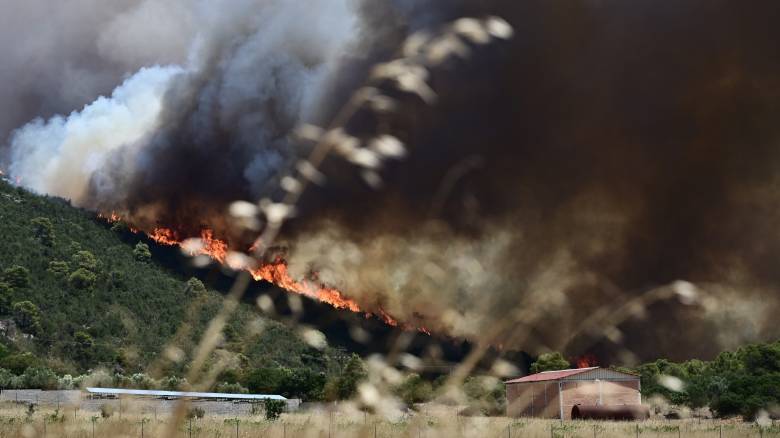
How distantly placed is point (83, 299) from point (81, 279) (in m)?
2.69

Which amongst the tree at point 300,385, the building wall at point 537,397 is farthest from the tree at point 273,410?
the tree at point 300,385

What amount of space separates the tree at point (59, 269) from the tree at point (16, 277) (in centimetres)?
518

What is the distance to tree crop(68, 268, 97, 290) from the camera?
318ft

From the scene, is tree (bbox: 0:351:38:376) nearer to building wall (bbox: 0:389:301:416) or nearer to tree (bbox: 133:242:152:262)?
building wall (bbox: 0:389:301:416)

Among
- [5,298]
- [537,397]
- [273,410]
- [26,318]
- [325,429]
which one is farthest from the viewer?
[5,298]

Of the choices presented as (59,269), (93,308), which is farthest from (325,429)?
(59,269)

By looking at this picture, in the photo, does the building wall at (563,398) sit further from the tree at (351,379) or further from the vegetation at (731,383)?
the tree at (351,379)

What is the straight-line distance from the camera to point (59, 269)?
322 ft

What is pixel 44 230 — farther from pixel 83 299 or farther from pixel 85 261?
pixel 83 299

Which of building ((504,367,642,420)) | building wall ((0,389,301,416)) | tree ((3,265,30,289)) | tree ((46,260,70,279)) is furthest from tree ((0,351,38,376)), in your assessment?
building ((504,367,642,420))

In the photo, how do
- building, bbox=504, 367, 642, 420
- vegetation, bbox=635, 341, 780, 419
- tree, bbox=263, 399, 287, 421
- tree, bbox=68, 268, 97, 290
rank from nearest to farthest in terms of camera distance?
tree, bbox=263, 399, 287, 421 < vegetation, bbox=635, 341, 780, 419 < building, bbox=504, 367, 642, 420 < tree, bbox=68, 268, 97, 290

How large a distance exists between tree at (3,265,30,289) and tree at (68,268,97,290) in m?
5.29

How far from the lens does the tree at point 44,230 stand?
106m

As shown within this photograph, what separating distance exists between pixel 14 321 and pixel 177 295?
25.9 metres
